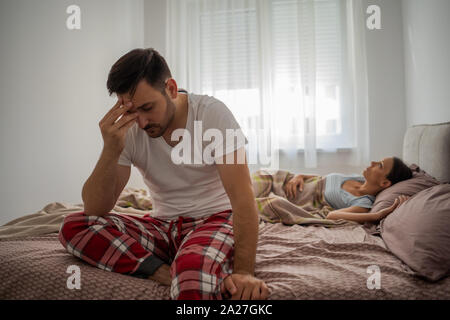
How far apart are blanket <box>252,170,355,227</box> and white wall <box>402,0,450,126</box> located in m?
0.88

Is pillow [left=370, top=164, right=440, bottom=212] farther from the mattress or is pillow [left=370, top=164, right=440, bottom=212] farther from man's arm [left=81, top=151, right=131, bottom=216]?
man's arm [left=81, top=151, right=131, bottom=216]

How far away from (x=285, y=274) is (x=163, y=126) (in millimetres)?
573

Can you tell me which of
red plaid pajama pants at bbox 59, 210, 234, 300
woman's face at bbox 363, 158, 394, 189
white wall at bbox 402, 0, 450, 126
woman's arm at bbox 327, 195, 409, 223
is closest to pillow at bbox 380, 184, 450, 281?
woman's arm at bbox 327, 195, 409, 223

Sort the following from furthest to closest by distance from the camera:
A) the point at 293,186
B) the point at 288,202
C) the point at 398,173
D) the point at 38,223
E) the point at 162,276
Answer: the point at 293,186 < the point at 398,173 < the point at 288,202 < the point at 38,223 < the point at 162,276

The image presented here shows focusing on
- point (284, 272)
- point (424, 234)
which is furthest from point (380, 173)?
point (284, 272)

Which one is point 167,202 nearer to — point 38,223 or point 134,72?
Result: point 134,72

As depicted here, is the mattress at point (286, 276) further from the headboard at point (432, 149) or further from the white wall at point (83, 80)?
the white wall at point (83, 80)

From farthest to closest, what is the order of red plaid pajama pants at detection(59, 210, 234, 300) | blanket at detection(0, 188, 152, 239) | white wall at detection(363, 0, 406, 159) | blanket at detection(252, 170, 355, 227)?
white wall at detection(363, 0, 406, 159) → blanket at detection(252, 170, 355, 227) → blanket at detection(0, 188, 152, 239) → red plaid pajama pants at detection(59, 210, 234, 300)

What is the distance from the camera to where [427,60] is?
220 centimetres

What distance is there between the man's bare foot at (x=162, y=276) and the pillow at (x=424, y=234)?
65 cm

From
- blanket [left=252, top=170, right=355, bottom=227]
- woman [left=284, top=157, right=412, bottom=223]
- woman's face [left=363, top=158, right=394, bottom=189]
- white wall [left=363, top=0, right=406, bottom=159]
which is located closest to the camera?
blanket [left=252, top=170, right=355, bottom=227]

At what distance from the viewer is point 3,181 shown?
187 centimetres

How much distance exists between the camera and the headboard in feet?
4.69
